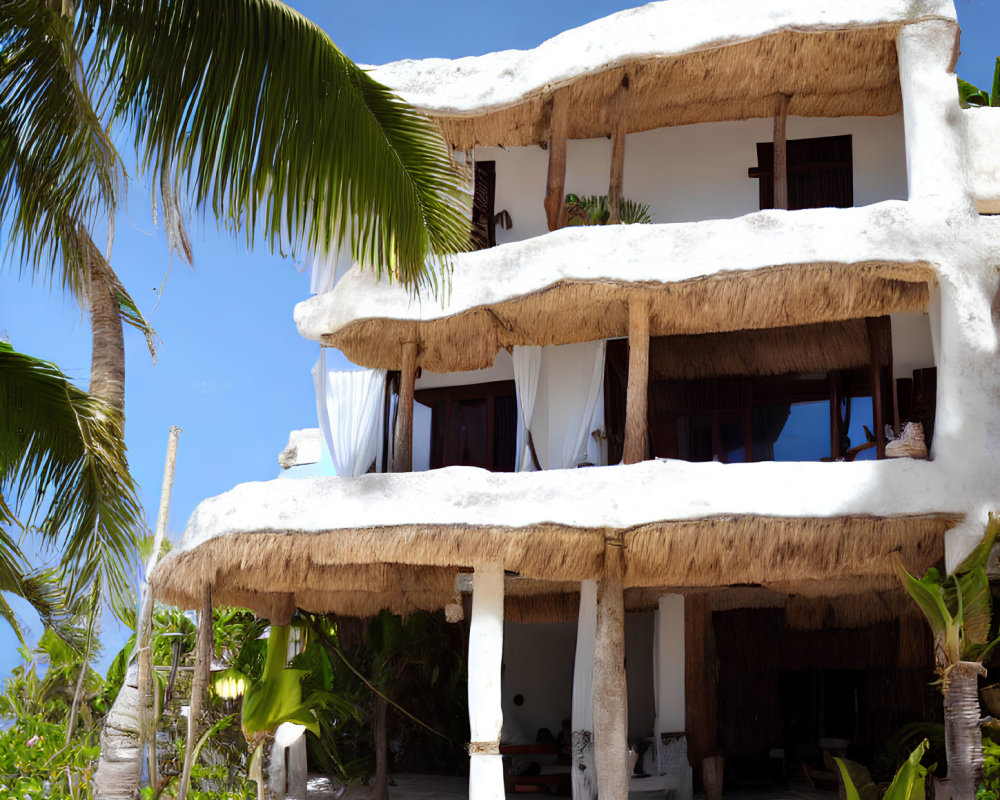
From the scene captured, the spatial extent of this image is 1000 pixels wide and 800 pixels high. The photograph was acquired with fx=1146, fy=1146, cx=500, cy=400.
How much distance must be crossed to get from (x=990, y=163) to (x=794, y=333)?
9.30 feet

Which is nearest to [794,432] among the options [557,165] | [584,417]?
[584,417]

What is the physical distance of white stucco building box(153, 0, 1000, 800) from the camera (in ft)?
34.0

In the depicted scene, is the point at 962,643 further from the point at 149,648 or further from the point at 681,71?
the point at 149,648

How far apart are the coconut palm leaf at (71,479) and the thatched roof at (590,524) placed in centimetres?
489

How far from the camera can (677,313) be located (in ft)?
37.9

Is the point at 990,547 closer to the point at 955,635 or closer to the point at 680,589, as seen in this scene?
the point at 955,635

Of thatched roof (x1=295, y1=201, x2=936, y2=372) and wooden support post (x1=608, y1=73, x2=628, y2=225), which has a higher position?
wooden support post (x1=608, y1=73, x2=628, y2=225)

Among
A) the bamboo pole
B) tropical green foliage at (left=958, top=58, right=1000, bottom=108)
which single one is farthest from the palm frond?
tropical green foliage at (left=958, top=58, right=1000, bottom=108)

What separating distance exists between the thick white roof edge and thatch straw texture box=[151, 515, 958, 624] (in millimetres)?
5064

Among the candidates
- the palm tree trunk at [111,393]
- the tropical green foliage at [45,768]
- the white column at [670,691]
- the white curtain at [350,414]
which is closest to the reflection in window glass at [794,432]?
the white column at [670,691]

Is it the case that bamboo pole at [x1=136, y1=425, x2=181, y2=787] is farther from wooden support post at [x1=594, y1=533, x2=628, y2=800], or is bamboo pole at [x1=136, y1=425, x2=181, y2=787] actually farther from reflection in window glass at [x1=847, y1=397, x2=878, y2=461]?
reflection in window glass at [x1=847, y1=397, x2=878, y2=461]

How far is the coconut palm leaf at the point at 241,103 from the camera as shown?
4.97m

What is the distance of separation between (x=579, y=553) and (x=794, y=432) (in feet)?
12.8

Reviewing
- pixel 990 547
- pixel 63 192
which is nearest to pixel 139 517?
pixel 63 192
